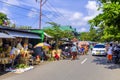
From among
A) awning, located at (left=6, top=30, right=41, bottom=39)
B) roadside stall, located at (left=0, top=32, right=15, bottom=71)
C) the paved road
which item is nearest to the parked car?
awning, located at (left=6, top=30, right=41, bottom=39)

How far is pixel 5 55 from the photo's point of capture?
71.5 ft

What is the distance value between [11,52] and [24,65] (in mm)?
1313

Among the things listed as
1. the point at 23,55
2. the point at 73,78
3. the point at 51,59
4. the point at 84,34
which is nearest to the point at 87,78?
the point at 73,78

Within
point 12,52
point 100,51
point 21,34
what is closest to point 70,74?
point 12,52

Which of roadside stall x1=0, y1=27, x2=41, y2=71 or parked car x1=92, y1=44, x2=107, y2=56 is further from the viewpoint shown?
parked car x1=92, y1=44, x2=107, y2=56

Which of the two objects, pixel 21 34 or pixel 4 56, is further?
pixel 21 34

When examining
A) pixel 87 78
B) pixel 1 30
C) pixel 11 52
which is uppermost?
pixel 1 30

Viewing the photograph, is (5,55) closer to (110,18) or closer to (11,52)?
(11,52)

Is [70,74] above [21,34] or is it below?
below

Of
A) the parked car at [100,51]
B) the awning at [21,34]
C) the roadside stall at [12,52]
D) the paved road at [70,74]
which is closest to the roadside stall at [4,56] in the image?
the roadside stall at [12,52]

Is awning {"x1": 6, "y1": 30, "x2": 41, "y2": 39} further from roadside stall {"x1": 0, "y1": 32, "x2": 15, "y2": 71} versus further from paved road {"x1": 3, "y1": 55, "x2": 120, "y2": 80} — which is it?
paved road {"x1": 3, "y1": 55, "x2": 120, "y2": 80}

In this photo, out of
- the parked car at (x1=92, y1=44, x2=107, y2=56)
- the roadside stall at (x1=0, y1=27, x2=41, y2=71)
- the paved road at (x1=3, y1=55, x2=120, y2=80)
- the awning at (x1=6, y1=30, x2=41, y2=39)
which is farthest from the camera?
the parked car at (x1=92, y1=44, x2=107, y2=56)

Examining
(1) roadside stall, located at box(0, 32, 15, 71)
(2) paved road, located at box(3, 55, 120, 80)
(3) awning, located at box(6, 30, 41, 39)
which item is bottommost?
(2) paved road, located at box(3, 55, 120, 80)

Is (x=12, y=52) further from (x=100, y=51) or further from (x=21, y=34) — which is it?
(x=100, y=51)
